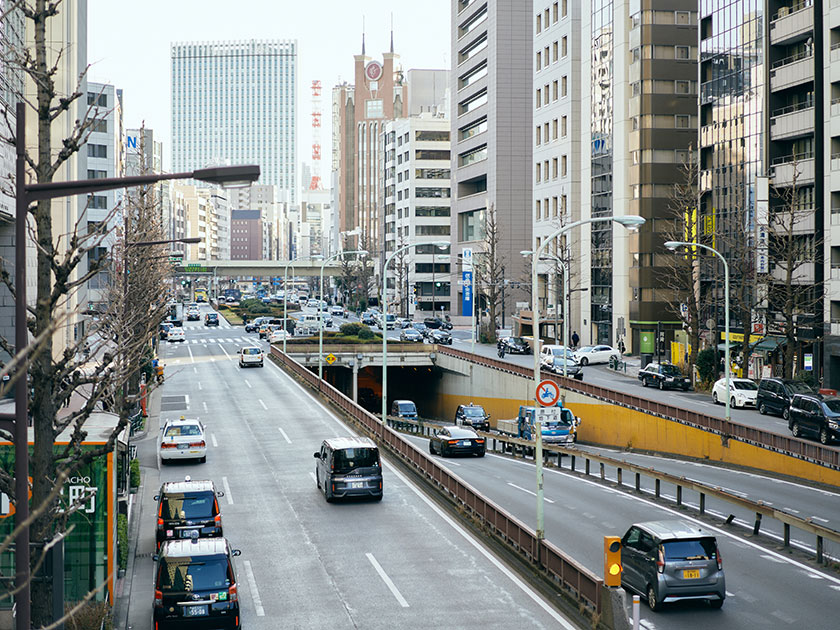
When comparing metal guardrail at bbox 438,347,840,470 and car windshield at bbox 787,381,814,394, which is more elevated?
car windshield at bbox 787,381,814,394

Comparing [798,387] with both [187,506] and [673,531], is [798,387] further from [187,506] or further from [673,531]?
[187,506]

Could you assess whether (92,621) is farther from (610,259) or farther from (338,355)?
(610,259)

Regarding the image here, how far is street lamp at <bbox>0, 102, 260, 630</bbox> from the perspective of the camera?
30.4 ft

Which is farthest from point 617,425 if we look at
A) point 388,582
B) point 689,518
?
point 388,582

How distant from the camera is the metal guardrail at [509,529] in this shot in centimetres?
1881

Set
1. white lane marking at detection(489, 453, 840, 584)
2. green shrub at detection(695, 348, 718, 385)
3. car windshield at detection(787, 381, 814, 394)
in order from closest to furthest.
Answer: white lane marking at detection(489, 453, 840, 584) → car windshield at detection(787, 381, 814, 394) → green shrub at detection(695, 348, 718, 385)

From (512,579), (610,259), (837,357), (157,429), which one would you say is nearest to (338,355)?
(610,259)

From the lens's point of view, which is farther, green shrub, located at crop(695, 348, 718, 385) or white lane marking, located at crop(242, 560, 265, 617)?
green shrub, located at crop(695, 348, 718, 385)

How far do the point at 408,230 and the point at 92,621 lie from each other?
459 feet

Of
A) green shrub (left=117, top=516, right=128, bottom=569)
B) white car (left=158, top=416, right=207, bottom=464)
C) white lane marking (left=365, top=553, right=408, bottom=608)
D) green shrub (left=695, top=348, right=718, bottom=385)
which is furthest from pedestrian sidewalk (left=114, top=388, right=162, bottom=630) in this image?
green shrub (left=695, top=348, right=718, bottom=385)

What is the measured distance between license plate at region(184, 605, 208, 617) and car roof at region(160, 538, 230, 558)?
1.03 m

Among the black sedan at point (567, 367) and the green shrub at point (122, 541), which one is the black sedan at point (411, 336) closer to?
the black sedan at point (567, 367)

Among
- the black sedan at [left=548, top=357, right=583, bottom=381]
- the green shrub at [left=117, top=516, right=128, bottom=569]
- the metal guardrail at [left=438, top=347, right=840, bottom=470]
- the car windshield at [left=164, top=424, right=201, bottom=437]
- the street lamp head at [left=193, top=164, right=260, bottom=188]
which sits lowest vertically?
the green shrub at [left=117, top=516, right=128, bottom=569]

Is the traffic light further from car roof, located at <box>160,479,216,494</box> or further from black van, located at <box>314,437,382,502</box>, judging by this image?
black van, located at <box>314,437,382,502</box>
